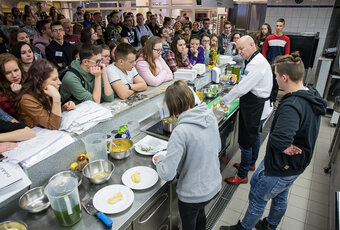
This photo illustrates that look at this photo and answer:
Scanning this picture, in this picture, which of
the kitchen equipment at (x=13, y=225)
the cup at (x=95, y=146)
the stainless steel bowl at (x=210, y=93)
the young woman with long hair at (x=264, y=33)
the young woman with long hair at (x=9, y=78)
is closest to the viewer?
the kitchen equipment at (x=13, y=225)

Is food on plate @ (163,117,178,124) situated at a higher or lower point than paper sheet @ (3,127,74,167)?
lower

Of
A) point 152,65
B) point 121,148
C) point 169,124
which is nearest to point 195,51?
point 152,65

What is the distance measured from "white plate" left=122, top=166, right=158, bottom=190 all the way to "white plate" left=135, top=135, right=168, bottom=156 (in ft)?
0.75

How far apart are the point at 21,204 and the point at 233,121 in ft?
8.53

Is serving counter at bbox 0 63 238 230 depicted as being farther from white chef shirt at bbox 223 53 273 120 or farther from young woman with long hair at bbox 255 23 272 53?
young woman with long hair at bbox 255 23 272 53

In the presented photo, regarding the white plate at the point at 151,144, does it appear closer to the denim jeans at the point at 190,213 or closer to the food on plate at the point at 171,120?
the food on plate at the point at 171,120

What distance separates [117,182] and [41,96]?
2.94 feet

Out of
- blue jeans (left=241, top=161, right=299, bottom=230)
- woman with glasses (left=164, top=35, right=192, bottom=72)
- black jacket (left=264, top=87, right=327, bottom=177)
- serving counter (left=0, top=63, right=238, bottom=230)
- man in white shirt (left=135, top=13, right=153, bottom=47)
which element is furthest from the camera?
man in white shirt (left=135, top=13, right=153, bottom=47)

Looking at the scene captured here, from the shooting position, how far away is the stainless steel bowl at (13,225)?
49.9 inches

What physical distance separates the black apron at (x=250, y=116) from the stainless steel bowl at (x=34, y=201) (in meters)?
2.27

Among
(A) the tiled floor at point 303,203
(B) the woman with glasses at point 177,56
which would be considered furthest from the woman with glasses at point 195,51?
(A) the tiled floor at point 303,203

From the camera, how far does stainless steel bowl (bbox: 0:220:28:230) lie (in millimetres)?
1268

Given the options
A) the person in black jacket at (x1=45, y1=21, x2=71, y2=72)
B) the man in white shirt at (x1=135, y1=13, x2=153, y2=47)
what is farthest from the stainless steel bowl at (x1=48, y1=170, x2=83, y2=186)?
the man in white shirt at (x1=135, y1=13, x2=153, y2=47)

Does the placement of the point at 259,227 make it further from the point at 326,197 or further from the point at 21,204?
the point at 21,204
